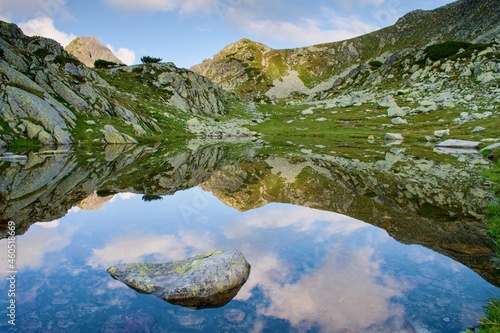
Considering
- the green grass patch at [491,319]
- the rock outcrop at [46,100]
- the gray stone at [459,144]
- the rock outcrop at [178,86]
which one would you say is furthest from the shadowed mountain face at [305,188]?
the rock outcrop at [178,86]

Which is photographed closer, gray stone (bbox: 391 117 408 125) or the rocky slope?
the rocky slope

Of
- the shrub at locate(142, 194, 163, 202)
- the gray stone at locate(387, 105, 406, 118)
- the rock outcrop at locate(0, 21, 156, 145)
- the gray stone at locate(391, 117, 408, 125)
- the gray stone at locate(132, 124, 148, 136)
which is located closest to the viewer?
the shrub at locate(142, 194, 163, 202)

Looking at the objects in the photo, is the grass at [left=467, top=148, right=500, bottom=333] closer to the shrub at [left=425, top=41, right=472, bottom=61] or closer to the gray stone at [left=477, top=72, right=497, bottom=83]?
the gray stone at [left=477, top=72, right=497, bottom=83]

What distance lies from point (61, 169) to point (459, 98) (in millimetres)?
78367

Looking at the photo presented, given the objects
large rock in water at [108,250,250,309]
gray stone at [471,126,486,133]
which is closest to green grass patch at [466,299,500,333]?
large rock in water at [108,250,250,309]

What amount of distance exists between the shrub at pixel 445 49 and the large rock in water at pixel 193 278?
111 metres

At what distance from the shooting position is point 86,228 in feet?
45.1

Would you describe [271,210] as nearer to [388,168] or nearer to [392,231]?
[392,231]

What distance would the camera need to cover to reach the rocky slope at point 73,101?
4234 centimetres

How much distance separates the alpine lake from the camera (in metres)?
7.57

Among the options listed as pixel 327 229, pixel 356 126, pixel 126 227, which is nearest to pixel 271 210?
pixel 327 229

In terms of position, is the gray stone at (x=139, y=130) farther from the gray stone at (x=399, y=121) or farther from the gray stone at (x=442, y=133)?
the gray stone at (x=399, y=121)

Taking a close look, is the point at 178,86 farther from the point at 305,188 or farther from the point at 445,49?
the point at 445,49

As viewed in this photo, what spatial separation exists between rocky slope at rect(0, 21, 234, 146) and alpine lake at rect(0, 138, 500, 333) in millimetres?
21332
